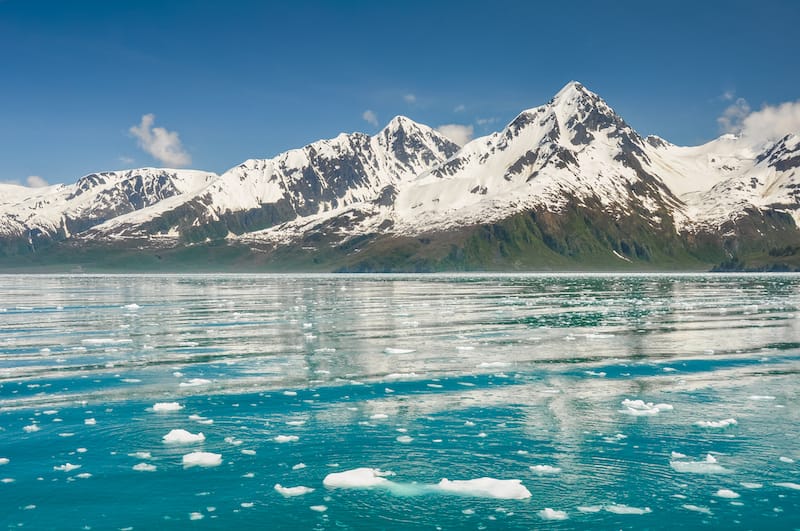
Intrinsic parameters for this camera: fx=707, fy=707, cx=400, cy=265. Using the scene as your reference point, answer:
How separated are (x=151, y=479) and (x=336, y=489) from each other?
4.94m

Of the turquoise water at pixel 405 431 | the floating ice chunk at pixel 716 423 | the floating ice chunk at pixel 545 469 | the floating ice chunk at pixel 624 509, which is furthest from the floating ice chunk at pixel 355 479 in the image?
the floating ice chunk at pixel 716 423

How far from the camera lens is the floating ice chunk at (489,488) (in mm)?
17031

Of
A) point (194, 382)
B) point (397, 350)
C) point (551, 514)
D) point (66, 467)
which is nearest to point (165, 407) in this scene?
point (194, 382)

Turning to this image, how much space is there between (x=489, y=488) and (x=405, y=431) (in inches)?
226

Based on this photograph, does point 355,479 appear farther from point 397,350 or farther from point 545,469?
point 397,350

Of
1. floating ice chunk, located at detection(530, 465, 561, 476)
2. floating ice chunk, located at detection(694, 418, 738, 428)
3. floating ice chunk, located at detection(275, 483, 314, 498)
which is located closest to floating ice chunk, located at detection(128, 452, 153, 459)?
floating ice chunk, located at detection(275, 483, 314, 498)

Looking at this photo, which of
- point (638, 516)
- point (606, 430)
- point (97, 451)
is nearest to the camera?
point (638, 516)

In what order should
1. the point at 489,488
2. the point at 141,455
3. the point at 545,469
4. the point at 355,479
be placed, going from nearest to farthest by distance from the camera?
the point at 489,488, the point at 355,479, the point at 545,469, the point at 141,455

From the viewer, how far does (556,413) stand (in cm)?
2506

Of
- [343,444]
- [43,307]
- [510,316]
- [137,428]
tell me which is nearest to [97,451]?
[137,428]

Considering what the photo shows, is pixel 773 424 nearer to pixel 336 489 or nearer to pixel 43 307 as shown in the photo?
pixel 336 489

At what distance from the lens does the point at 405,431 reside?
22.8 meters

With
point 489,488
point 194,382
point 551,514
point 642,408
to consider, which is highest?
point 194,382

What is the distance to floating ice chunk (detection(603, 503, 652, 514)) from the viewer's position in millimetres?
16172
